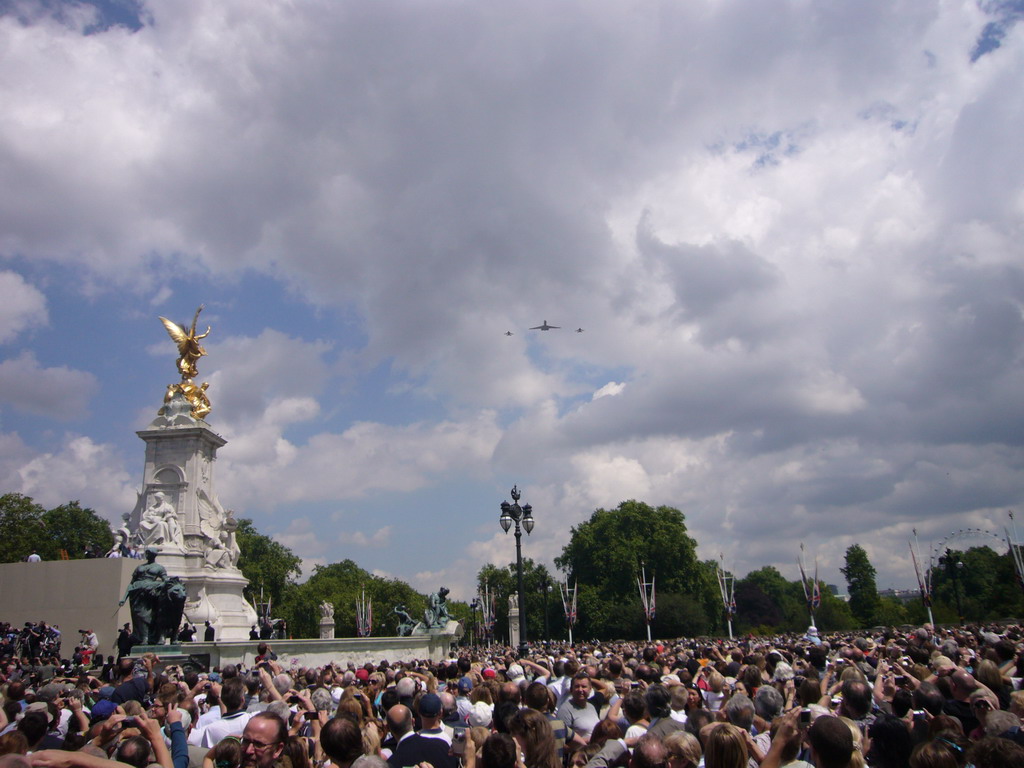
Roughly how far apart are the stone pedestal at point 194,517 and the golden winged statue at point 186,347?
2712 mm

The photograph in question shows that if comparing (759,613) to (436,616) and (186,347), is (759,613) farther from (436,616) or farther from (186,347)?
(186,347)

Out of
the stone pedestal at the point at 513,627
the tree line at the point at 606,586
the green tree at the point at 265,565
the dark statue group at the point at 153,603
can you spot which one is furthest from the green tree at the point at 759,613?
the dark statue group at the point at 153,603

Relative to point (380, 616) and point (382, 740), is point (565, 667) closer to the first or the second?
point (382, 740)

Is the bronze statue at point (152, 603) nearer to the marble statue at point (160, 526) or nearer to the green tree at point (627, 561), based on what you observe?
the marble statue at point (160, 526)

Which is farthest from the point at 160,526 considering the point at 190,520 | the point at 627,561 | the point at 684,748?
the point at 627,561

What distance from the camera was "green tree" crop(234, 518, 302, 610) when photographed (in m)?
74.7

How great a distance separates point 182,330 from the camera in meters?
40.0

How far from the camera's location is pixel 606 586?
69250 millimetres

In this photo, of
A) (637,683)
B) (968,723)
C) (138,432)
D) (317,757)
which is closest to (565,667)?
(637,683)

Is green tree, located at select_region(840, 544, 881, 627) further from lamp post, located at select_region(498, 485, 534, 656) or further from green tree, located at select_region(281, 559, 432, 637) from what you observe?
lamp post, located at select_region(498, 485, 534, 656)

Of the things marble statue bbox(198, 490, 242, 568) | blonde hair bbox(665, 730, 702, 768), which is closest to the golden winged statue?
marble statue bbox(198, 490, 242, 568)

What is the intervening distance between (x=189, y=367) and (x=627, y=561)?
4473cm

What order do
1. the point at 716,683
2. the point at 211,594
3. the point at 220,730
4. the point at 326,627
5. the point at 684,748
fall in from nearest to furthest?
the point at 684,748 < the point at 220,730 < the point at 716,683 < the point at 211,594 < the point at 326,627

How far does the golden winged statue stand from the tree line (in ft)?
70.4
